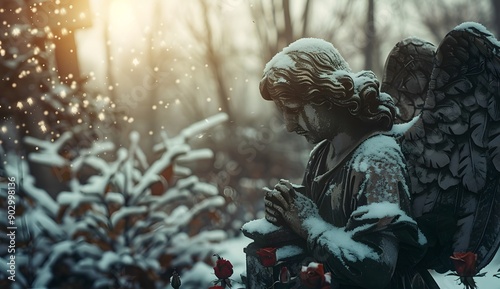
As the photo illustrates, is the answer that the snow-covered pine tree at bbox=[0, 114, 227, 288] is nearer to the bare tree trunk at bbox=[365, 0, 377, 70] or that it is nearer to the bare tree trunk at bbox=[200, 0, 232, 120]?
the bare tree trunk at bbox=[200, 0, 232, 120]

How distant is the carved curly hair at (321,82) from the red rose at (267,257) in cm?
52

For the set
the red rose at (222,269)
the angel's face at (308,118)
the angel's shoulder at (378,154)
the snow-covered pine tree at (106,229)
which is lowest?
the red rose at (222,269)

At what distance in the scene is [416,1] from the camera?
19.7 metres

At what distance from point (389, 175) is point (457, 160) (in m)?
0.26

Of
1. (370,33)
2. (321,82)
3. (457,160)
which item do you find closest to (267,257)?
(321,82)

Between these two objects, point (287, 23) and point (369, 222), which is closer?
point (369, 222)

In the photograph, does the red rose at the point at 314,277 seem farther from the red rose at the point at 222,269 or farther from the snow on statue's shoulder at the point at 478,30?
the snow on statue's shoulder at the point at 478,30

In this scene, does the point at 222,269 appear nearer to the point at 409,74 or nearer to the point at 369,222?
the point at 369,222

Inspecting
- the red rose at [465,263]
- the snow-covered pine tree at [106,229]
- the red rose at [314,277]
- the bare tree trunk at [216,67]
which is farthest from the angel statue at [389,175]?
the bare tree trunk at [216,67]

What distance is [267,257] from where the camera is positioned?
1.99 metres

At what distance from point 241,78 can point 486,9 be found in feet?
33.5

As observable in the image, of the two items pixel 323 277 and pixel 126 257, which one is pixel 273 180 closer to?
pixel 126 257

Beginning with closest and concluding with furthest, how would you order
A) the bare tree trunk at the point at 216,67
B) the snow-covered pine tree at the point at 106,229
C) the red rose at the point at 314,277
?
the red rose at the point at 314,277 < the snow-covered pine tree at the point at 106,229 < the bare tree trunk at the point at 216,67

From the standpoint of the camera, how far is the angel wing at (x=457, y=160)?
201 centimetres
